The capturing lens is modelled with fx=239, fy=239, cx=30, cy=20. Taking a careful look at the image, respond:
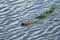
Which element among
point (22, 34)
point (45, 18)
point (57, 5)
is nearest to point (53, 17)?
point (45, 18)

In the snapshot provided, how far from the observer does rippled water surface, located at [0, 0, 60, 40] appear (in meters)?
7.54

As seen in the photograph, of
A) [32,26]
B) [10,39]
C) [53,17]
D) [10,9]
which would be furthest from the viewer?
[10,9]

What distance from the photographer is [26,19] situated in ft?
27.7

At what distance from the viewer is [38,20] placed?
331 inches

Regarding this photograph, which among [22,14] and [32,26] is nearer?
[32,26]

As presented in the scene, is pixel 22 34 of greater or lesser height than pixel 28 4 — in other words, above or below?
below

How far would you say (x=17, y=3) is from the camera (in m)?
9.79

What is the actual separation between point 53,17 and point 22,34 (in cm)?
156

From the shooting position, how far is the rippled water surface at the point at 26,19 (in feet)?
24.7

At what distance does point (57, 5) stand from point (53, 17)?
Answer: 94 cm

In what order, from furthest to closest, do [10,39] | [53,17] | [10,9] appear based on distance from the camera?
[10,9], [53,17], [10,39]

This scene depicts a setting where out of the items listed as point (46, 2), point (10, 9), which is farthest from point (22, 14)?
point (46, 2)

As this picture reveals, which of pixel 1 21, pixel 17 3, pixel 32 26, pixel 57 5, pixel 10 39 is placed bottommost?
pixel 10 39

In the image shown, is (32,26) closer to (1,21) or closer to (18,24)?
(18,24)
